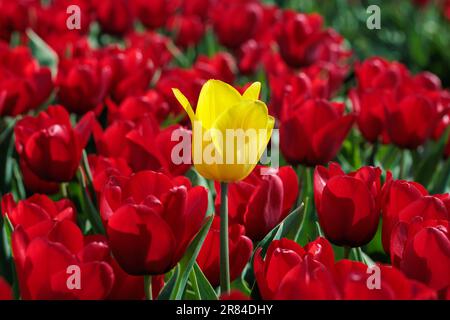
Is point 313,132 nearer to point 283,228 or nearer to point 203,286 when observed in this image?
point 283,228

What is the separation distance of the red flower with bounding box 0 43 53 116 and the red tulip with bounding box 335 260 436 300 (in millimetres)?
1182

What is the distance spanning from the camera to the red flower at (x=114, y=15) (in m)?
3.14

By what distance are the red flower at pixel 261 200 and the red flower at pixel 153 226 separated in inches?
5.8

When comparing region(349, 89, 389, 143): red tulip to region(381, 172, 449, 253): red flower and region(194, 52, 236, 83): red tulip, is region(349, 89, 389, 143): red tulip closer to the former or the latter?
region(194, 52, 236, 83): red tulip

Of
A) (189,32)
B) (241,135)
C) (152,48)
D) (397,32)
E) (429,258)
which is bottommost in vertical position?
(397,32)

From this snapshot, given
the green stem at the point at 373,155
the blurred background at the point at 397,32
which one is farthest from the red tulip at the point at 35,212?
the blurred background at the point at 397,32

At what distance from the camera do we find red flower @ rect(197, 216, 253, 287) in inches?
47.8

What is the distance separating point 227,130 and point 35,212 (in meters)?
0.33

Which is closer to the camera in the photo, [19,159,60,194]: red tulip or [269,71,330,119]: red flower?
[19,159,60,194]: red tulip

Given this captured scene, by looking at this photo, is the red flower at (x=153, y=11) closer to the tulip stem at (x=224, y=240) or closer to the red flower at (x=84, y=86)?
the red flower at (x=84, y=86)

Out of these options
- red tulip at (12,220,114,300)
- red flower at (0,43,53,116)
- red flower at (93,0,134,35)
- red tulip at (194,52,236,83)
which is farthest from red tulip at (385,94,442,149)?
red flower at (93,0,134,35)

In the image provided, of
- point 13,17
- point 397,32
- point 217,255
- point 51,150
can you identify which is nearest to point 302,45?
point 13,17

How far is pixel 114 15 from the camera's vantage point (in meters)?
3.15
